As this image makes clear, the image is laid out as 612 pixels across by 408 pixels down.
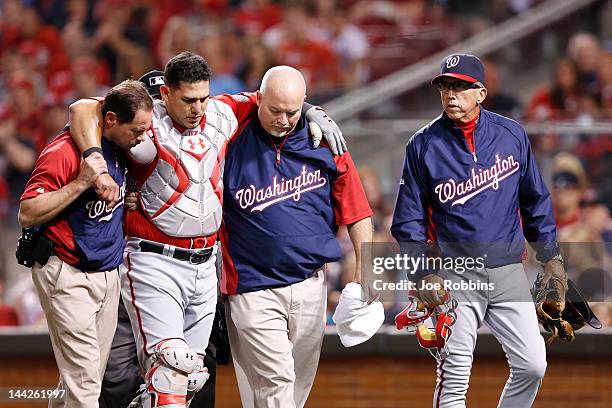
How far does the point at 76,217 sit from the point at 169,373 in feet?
2.72

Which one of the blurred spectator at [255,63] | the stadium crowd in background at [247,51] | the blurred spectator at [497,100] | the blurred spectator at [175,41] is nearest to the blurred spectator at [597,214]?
the stadium crowd in background at [247,51]

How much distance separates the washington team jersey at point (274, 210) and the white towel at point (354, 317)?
0.66 ft

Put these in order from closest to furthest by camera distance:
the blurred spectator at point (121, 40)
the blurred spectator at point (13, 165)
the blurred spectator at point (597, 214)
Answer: the blurred spectator at point (597, 214) → the blurred spectator at point (13, 165) → the blurred spectator at point (121, 40)

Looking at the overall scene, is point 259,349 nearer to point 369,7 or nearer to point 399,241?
point 399,241

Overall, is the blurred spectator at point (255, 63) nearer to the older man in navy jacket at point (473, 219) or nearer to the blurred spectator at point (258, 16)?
the blurred spectator at point (258, 16)

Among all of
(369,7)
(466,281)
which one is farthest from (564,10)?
(466,281)

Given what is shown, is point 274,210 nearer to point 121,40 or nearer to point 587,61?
point 587,61

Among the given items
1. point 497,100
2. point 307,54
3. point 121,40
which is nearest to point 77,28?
point 121,40

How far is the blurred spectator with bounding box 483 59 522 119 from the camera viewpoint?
8.73 meters

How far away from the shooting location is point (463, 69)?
564 cm

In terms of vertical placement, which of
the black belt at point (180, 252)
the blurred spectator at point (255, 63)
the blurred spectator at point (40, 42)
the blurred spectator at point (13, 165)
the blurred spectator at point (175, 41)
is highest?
the blurred spectator at point (40, 42)

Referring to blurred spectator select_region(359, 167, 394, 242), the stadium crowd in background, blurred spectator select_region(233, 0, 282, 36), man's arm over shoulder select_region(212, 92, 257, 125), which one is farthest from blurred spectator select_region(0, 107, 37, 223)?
man's arm over shoulder select_region(212, 92, 257, 125)

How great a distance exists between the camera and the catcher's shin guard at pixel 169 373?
17.4 feet

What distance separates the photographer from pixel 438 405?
564 centimetres
